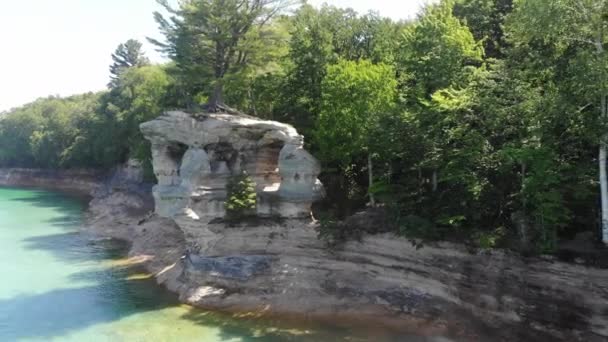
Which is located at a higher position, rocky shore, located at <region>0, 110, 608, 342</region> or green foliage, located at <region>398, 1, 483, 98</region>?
green foliage, located at <region>398, 1, 483, 98</region>

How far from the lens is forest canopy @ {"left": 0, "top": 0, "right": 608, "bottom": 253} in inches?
601

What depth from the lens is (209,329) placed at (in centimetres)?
1938

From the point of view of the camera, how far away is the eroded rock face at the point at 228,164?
22.1 m

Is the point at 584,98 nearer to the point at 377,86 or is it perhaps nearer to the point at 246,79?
the point at 377,86

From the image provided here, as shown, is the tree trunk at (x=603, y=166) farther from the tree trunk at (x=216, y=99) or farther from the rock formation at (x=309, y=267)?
the tree trunk at (x=216, y=99)

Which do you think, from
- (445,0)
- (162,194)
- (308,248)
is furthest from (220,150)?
(445,0)

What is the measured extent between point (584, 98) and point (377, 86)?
8.68m

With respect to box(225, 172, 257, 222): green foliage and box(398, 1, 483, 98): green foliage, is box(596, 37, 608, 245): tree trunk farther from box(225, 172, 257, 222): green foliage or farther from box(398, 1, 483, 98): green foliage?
box(225, 172, 257, 222): green foliage

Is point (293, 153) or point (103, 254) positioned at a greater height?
point (293, 153)

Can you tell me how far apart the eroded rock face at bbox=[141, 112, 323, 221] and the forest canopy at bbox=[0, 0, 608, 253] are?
140 cm

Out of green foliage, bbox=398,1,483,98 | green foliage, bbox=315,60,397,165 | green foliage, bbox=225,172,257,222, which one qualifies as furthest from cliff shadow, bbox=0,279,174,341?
green foliage, bbox=398,1,483,98

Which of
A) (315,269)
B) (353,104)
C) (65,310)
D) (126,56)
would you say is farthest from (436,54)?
(126,56)

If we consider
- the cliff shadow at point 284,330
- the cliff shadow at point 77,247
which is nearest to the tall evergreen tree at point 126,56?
the cliff shadow at point 77,247

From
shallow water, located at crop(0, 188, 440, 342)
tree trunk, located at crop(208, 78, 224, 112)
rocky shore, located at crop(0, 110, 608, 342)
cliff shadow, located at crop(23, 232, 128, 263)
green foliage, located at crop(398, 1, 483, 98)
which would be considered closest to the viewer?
rocky shore, located at crop(0, 110, 608, 342)
